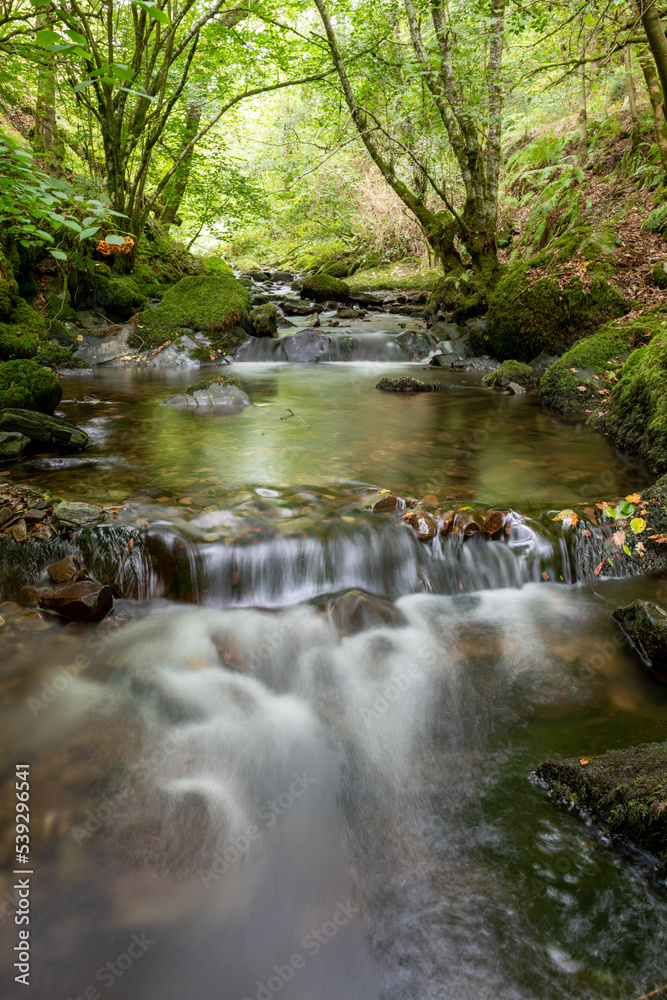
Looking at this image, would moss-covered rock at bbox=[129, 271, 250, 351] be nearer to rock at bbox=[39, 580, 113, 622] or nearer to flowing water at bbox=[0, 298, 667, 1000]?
flowing water at bbox=[0, 298, 667, 1000]

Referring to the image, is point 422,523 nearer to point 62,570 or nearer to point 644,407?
point 62,570

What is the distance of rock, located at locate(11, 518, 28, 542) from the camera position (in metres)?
3.32

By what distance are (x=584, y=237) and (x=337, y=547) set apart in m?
8.41

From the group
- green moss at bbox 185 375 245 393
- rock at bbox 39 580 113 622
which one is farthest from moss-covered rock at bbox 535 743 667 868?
green moss at bbox 185 375 245 393

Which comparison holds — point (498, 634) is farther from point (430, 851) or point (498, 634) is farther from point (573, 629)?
point (430, 851)

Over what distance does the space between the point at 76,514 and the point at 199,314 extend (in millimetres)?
8908

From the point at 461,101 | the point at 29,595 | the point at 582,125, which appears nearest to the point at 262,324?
the point at 461,101

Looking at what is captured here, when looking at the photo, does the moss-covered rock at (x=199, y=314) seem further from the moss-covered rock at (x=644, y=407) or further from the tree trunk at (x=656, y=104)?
the tree trunk at (x=656, y=104)

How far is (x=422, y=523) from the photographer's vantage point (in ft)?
12.7

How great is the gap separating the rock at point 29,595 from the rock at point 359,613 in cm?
166

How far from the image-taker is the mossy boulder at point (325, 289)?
53.5ft

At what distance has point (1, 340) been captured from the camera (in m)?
7.73

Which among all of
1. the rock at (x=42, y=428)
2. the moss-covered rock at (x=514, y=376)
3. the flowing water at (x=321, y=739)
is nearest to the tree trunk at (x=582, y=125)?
the moss-covered rock at (x=514, y=376)

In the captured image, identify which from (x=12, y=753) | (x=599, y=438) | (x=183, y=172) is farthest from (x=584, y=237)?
(x=12, y=753)
